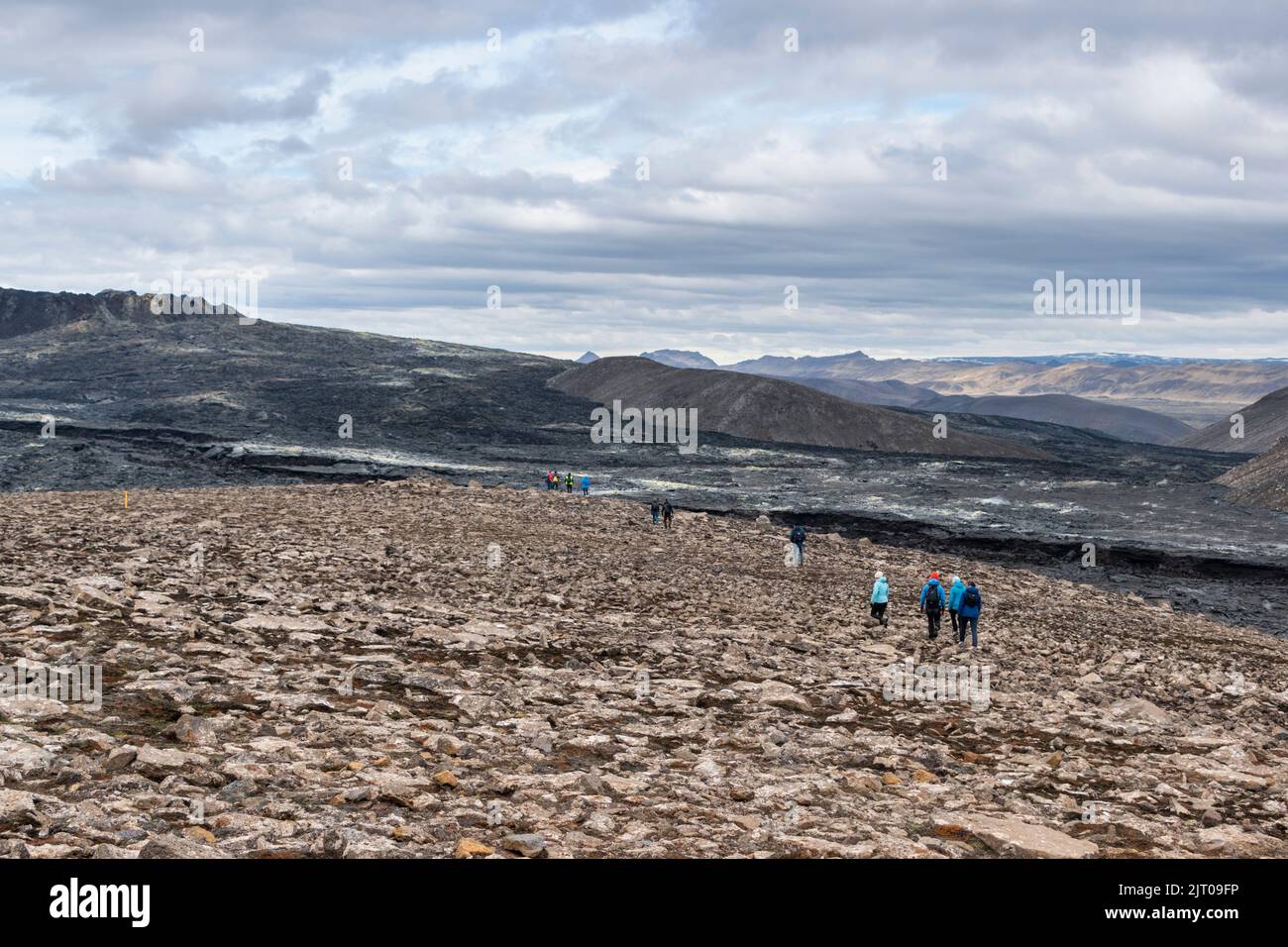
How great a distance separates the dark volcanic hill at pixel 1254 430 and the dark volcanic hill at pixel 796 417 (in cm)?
3537

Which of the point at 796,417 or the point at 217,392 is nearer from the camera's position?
the point at 217,392

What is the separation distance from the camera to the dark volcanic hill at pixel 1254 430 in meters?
116

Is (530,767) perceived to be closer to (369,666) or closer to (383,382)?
(369,666)

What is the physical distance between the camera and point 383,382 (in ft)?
382

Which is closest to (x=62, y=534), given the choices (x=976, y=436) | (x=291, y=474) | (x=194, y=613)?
(x=194, y=613)

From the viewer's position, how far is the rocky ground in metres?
8.15

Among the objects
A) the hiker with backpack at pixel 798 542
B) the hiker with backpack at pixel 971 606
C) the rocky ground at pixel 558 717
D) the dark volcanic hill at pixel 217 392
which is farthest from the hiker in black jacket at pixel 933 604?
the dark volcanic hill at pixel 217 392

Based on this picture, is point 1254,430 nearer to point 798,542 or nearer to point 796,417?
point 796,417

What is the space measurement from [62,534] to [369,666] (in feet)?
36.3

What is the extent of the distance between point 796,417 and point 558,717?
3622 inches

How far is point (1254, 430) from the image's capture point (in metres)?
122

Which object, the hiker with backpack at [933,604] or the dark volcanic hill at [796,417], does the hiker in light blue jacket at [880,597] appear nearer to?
the hiker with backpack at [933,604]

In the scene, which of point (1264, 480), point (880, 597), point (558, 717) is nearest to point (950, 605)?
point (880, 597)

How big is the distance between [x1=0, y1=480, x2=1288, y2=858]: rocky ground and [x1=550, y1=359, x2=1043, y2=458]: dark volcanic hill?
7384 cm
